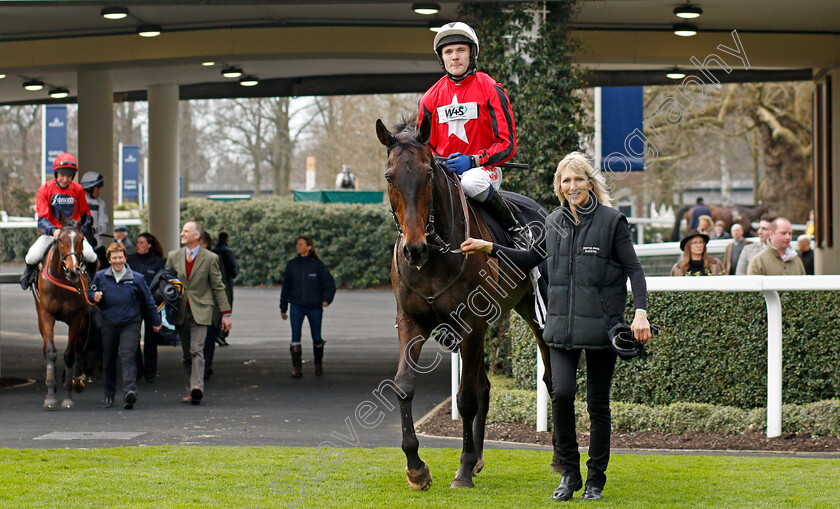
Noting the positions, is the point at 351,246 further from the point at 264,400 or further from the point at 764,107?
the point at 264,400

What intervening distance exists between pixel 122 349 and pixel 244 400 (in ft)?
4.56

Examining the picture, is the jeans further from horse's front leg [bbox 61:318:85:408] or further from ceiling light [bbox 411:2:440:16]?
ceiling light [bbox 411:2:440:16]

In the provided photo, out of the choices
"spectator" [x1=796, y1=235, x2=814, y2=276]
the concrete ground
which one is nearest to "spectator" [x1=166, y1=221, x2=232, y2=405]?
the concrete ground

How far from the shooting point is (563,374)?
559 cm

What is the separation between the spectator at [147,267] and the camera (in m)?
12.7

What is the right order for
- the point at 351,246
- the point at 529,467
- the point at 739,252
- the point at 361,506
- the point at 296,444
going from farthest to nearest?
the point at 351,246
the point at 739,252
the point at 296,444
the point at 529,467
the point at 361,506

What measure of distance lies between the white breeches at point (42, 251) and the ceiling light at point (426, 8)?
4.32 m

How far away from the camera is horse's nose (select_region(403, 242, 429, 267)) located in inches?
212

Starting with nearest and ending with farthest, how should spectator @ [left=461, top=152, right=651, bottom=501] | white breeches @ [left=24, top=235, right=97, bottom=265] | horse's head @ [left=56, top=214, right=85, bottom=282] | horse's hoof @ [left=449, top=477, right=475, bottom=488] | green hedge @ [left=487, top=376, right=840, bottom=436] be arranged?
spectator @ [left=461, top=152, right=651, bottom=501] < horse's hoof @ [left=449, top=477, right=475, bottom=488] < green hedge @ [left=487, top=376, right=840, bottom=436] < horse's head @ [left=56, top=214, right=85, bottom=282] < white breeches @ [left=24, top=235, right=97, bottom=265]

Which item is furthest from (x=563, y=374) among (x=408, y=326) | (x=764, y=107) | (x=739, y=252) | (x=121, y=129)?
(x=121, y=129)

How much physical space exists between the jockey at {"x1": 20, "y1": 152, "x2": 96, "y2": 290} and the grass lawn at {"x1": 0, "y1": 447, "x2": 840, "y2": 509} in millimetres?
3793

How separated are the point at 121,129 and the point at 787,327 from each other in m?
37.3

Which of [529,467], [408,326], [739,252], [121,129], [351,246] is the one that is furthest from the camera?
[121,129]

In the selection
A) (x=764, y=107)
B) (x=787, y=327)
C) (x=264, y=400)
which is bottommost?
(x=264, y=400)
